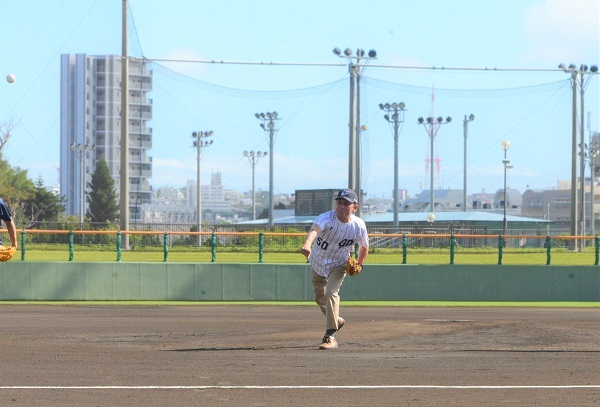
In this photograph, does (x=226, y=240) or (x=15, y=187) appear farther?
(x=15, y=187)

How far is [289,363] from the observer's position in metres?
10.6

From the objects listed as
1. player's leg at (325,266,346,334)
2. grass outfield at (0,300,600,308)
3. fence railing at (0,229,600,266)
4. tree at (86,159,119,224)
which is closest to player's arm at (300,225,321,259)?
player's leg at (325,266,346,334)

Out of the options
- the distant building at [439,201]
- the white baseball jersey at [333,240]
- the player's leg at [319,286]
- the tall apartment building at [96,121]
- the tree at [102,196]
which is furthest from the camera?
the tall apartment building at [96,121]

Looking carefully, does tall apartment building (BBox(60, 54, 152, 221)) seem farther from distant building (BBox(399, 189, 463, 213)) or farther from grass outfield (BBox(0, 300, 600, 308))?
grass outfield (BBox(0, 300, 600, 308))

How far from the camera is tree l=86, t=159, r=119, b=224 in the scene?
382 feet

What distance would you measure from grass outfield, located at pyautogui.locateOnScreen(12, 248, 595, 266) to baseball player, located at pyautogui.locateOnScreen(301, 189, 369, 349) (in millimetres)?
14699

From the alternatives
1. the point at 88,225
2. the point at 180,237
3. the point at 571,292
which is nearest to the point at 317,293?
the point at 571,292

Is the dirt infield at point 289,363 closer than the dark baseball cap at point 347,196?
Yes

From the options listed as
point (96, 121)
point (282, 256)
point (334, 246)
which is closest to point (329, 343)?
point (334, 246)

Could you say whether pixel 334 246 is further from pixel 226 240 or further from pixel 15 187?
pixel 15 187

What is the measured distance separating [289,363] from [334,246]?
6.26 feet

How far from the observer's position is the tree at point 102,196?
116500mm

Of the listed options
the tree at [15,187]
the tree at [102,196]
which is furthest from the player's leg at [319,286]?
the tree at [102,196]

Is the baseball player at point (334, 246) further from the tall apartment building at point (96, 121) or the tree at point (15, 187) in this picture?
the tall apartment building at point (96, 121)
